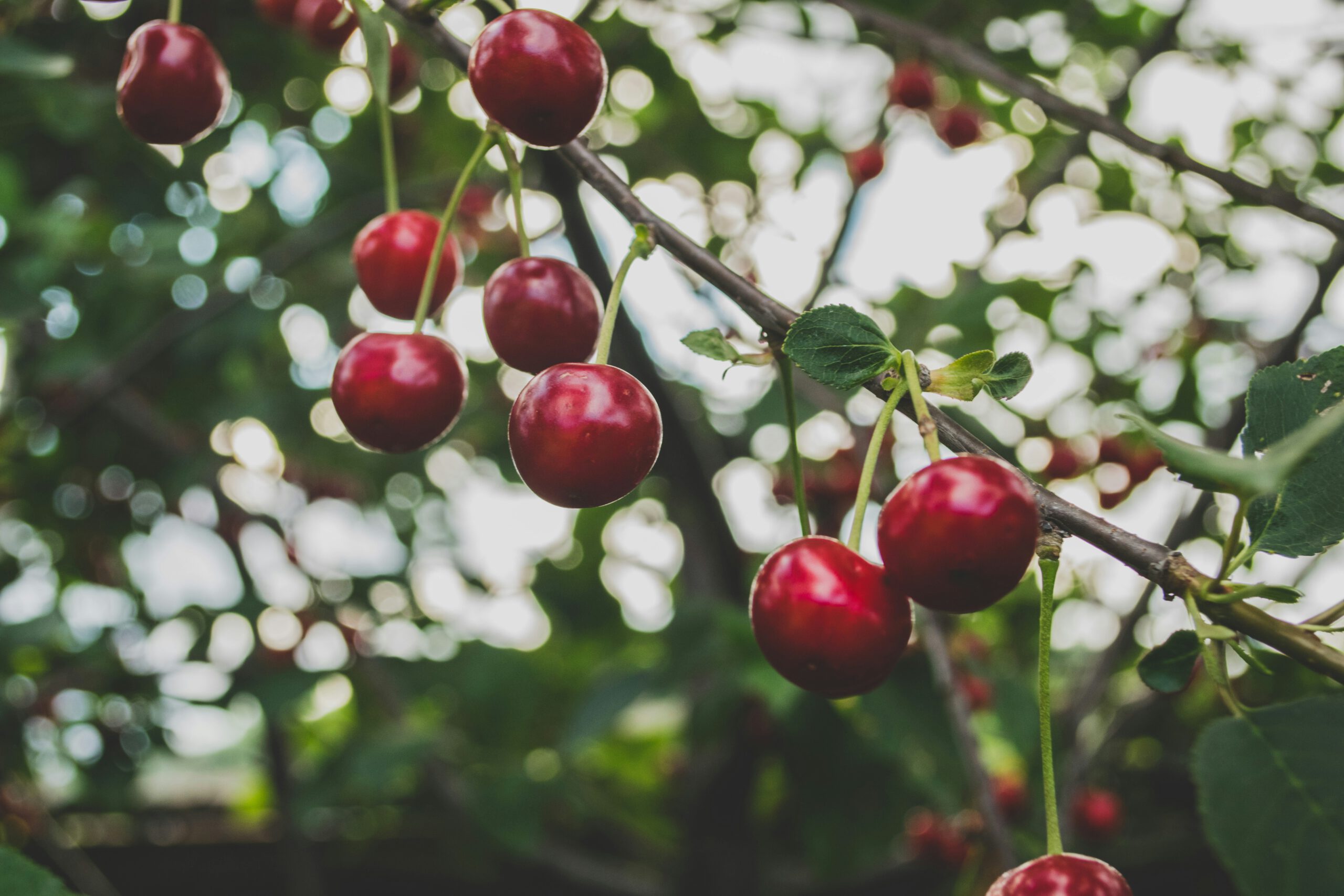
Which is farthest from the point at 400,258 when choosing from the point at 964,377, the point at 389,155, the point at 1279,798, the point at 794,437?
the point at 1279,798

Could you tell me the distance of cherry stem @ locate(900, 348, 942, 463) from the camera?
0.59 metres

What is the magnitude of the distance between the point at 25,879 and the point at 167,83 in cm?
71

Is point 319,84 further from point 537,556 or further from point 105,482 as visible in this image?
point 537,556

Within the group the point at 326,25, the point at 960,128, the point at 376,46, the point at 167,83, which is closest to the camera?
the point at 376,46

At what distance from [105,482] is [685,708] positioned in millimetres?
2040

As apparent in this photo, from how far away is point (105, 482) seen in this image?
3.05 meters

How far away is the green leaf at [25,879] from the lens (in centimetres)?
67

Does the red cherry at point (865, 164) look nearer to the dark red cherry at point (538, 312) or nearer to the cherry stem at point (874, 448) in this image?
the dark red cherry at point (538, 312)

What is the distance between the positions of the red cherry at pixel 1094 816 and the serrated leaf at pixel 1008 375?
2.28 meters

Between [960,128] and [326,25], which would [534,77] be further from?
[960,128]

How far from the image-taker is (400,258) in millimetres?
1021

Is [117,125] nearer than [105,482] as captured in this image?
Yes

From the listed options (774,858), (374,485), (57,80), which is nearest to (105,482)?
(374,485)

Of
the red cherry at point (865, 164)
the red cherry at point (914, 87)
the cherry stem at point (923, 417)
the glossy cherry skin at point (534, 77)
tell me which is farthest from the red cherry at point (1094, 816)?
the glossy cherry skin at point (534, 77)
